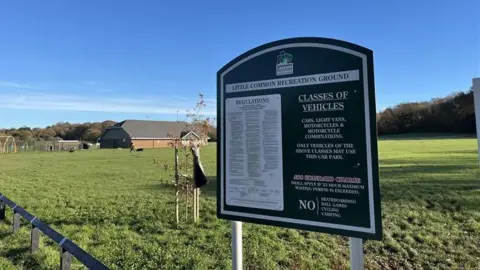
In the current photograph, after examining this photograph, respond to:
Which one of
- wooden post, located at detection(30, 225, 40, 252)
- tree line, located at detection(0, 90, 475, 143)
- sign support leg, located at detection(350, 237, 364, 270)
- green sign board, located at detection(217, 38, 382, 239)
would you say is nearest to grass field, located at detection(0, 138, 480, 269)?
wooden post, located at detection(30, 225, 40, 252)

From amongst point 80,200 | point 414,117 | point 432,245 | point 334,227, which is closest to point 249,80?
point 334,227

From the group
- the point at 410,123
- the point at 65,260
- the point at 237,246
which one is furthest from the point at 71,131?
the point at 237,246

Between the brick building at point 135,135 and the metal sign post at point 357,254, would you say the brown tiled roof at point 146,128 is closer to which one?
the brick building at point 135,135

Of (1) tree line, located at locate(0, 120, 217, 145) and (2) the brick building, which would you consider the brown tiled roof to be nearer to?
(2) the brick building

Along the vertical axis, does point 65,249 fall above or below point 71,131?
below

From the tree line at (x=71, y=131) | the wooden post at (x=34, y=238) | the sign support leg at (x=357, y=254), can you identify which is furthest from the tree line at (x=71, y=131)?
the sign support leg at (x=357, y=254)

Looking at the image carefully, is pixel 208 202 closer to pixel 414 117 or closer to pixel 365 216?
pixel 365 216

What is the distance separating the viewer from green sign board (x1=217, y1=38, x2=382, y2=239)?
3002 millimetres

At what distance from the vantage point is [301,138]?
3.32 meters

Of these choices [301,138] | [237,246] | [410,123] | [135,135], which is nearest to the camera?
[301,138]

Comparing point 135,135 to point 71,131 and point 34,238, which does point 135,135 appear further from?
point 34,238

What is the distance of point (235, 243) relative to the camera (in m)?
4.00

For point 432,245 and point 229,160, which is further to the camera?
point 432,245

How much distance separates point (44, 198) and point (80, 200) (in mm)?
1453
